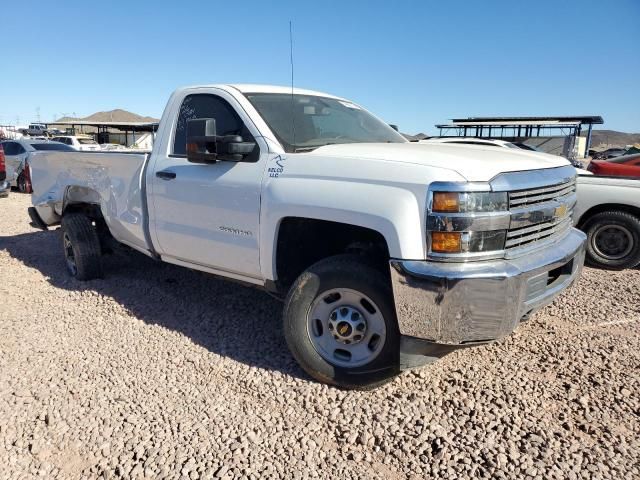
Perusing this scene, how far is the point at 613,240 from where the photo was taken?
5996 mm

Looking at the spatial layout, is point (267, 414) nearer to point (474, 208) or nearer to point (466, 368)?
point (466, 368)

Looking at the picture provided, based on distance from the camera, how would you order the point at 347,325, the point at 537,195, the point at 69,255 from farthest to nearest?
1. the point at 69,255
2. the point at 347,325
3. the point at 537,195

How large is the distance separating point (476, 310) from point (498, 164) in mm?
847

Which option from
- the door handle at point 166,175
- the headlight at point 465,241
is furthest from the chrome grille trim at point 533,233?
the door handle at point 166,175

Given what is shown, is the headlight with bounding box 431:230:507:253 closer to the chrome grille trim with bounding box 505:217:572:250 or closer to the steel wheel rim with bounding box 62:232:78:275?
the chrome grille trim with bounding box 505:217:572:250

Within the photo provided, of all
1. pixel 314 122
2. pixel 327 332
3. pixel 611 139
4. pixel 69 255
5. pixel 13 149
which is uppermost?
pixel 314 122

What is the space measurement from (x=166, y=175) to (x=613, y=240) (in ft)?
17.4

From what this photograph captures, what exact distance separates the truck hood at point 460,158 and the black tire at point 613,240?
10.1 ft

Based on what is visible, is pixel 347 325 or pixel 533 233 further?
pixel 347 325

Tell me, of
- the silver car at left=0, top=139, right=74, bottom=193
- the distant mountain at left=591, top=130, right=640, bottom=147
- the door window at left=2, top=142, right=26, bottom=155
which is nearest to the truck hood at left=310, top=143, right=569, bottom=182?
the silver car at left=0, top=139, right=74, bottom=193

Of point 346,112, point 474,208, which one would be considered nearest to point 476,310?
point 474,208

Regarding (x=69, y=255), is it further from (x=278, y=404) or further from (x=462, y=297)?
(x=462, y=297)

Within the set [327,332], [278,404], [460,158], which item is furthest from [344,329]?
[460,158]

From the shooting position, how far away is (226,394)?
3.04 m
